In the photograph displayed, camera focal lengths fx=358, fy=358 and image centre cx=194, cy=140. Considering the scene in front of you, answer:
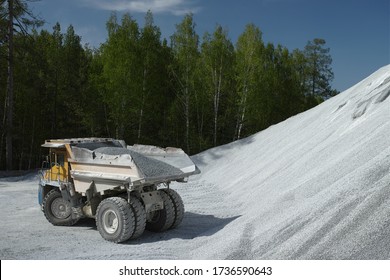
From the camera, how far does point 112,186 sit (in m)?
7.72

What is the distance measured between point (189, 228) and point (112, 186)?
2.20 m

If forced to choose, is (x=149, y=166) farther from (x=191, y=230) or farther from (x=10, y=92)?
(x=10, y=92)

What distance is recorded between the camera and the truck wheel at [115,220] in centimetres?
739

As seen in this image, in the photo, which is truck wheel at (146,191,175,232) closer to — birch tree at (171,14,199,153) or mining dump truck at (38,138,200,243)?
mining dump truck at (38,138,200,243)

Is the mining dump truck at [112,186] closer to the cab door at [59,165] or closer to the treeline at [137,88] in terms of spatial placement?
the cab door at [59,165]

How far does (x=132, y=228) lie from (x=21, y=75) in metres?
21.0

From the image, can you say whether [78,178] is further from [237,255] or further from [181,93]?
[181,93]

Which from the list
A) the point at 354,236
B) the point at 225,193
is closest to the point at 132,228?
the point at 354,236

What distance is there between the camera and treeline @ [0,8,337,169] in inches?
902

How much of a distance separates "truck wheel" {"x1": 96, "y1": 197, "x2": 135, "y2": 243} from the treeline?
A: 1526 centimetres

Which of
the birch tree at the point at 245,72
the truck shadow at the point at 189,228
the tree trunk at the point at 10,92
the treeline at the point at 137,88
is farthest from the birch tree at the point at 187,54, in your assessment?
the truck shadow at the point at 189,228

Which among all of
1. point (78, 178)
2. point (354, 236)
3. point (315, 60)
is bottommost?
point (354, 236)

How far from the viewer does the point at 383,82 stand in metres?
12.8

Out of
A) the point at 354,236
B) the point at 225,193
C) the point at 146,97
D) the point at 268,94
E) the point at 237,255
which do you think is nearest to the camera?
the point at 354,236
